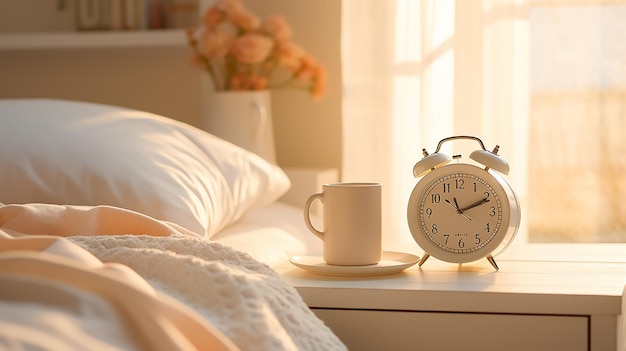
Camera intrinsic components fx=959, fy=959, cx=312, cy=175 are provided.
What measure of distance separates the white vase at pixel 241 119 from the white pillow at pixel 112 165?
66 centimetres

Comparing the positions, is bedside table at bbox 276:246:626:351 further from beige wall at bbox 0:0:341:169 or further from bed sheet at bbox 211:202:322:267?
beige wall at bbox 0:0:341:169

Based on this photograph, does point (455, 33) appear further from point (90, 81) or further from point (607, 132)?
point (90, 81)

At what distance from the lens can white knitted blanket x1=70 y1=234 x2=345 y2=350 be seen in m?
0.92

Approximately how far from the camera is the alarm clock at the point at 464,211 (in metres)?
1.36

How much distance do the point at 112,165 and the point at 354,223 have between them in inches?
16.4

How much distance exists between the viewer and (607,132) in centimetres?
262

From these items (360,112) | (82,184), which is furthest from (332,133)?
A: (82,184)

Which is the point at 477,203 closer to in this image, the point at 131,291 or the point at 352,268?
the point at 352,268

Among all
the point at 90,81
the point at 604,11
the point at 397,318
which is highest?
the point at 604,11

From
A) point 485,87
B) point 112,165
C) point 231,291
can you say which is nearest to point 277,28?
point 485,87

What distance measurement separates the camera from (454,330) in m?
1.20

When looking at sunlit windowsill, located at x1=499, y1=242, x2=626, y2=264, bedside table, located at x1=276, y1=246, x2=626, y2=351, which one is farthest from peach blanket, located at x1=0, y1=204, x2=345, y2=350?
sunlit windowsill, located at x1=499, y1=242, x2=626, y2=264

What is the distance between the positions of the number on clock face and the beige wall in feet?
4.24

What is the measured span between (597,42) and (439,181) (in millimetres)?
1405
